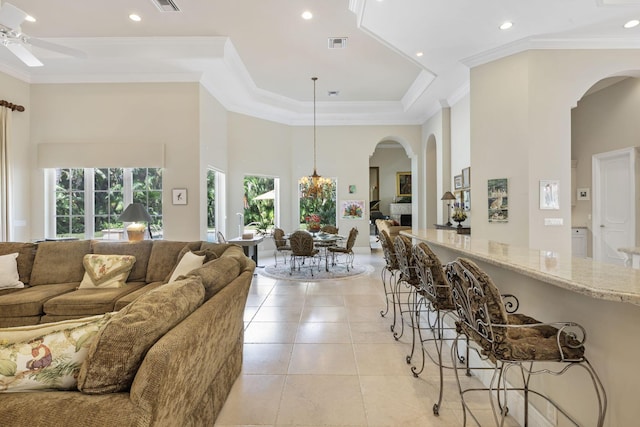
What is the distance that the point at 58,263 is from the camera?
3637mm

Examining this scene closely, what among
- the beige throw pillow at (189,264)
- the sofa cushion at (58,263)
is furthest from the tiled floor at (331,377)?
the sofa cushion at (58,263)

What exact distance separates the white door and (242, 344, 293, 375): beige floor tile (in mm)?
6089

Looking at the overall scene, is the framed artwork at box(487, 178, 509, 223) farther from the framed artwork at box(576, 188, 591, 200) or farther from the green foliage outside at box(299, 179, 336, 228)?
the green foliage outside at box(299, 179, 336, 228)

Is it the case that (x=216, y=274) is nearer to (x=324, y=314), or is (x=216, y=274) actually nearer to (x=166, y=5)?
(x=324, y=314)

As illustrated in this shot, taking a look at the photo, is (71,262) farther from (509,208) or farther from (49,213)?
(509,208)

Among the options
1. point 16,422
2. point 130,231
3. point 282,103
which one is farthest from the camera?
point 282,103

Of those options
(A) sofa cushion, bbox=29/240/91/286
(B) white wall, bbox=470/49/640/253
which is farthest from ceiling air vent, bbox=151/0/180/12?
(B) white wall, bbox=470/49/640/253

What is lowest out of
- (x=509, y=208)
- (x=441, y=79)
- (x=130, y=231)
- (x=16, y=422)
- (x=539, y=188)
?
(x=16, y=422)

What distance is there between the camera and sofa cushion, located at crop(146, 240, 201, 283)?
12.1 feet

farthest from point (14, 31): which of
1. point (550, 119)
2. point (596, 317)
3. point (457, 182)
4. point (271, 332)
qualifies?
point (457, 182)

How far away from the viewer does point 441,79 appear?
623 centimetres

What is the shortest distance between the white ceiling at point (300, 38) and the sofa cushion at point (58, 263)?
3.31 metres

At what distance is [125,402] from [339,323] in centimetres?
283

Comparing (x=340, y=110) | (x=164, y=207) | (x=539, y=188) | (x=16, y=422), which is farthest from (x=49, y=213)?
(x=539, y=188)
